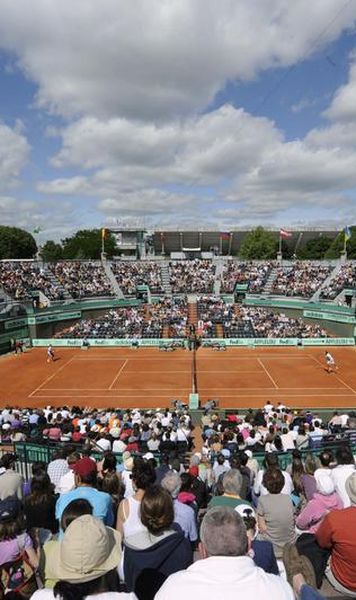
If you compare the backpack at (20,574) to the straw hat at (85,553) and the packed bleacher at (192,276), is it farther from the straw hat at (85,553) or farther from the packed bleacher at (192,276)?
the packed bleacher at (192,276)

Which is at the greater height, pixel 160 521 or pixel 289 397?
pixel 160 521

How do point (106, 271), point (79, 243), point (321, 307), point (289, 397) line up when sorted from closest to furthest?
point (289, 397)
point (321, 307)
point (106, 271)
point (79, 243)

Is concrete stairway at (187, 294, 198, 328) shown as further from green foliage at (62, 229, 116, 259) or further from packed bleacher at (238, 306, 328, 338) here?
green foliage at (62, 229, 116, 259)

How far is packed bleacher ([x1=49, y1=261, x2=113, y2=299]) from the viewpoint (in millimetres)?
60781

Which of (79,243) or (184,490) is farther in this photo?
(79,243)

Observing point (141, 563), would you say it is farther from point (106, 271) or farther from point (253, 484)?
point (106, 271)

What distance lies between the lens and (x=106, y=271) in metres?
67.6

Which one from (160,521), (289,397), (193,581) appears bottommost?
(289,397)

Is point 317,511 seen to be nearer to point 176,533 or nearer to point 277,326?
point 176,533

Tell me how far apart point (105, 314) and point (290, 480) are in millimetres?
51357

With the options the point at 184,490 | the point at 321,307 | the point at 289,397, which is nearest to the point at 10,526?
the point at 184,490

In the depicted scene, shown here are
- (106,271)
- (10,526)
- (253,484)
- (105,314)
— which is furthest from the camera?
(106,271)

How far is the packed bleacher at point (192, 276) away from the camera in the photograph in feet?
214

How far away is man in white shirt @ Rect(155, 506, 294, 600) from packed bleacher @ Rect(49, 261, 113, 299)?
57.8 meters
